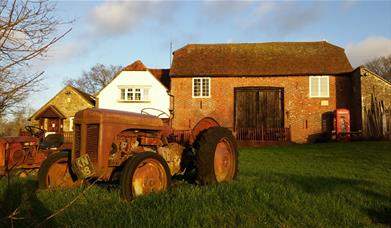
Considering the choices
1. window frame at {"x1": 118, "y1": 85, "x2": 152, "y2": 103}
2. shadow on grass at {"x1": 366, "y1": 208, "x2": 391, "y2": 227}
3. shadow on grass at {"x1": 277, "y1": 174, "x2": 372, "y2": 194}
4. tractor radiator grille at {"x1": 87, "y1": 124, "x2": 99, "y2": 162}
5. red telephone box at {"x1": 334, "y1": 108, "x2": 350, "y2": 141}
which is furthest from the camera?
window frame at {"x1": 118, "y1": 85, "x2": 152, "y2": 103}

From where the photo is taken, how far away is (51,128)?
3500 cm

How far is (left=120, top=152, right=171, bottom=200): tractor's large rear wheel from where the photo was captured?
17.7 ft

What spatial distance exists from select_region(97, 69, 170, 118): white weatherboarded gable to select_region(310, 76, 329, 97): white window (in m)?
11.2

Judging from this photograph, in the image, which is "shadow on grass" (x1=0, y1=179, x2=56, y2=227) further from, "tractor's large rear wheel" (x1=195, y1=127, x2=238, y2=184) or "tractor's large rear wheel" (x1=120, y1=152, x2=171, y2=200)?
"tractor's large rear wheel" (x1=195, y1=127, x2=238, y2=184)

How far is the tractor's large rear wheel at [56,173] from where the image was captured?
6.52m

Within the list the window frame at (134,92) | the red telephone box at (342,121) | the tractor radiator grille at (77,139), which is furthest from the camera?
the window frame at (134,92)

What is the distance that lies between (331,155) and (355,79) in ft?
44.3

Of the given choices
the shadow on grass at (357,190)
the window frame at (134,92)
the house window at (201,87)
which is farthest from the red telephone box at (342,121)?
the shadow on grass at (357,190)

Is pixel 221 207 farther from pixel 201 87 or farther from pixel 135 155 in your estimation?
pixel 201 87

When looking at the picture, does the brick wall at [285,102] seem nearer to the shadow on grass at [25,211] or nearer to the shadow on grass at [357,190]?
the shadow on grass at [357,190]

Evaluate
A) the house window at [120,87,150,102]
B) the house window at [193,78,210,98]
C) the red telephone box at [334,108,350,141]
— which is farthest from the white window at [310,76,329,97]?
the house window at [120,87,150,102]

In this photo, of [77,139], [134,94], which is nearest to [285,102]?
[134,94]

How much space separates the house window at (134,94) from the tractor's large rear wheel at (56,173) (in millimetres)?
23444

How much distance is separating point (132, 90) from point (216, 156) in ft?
79.4
